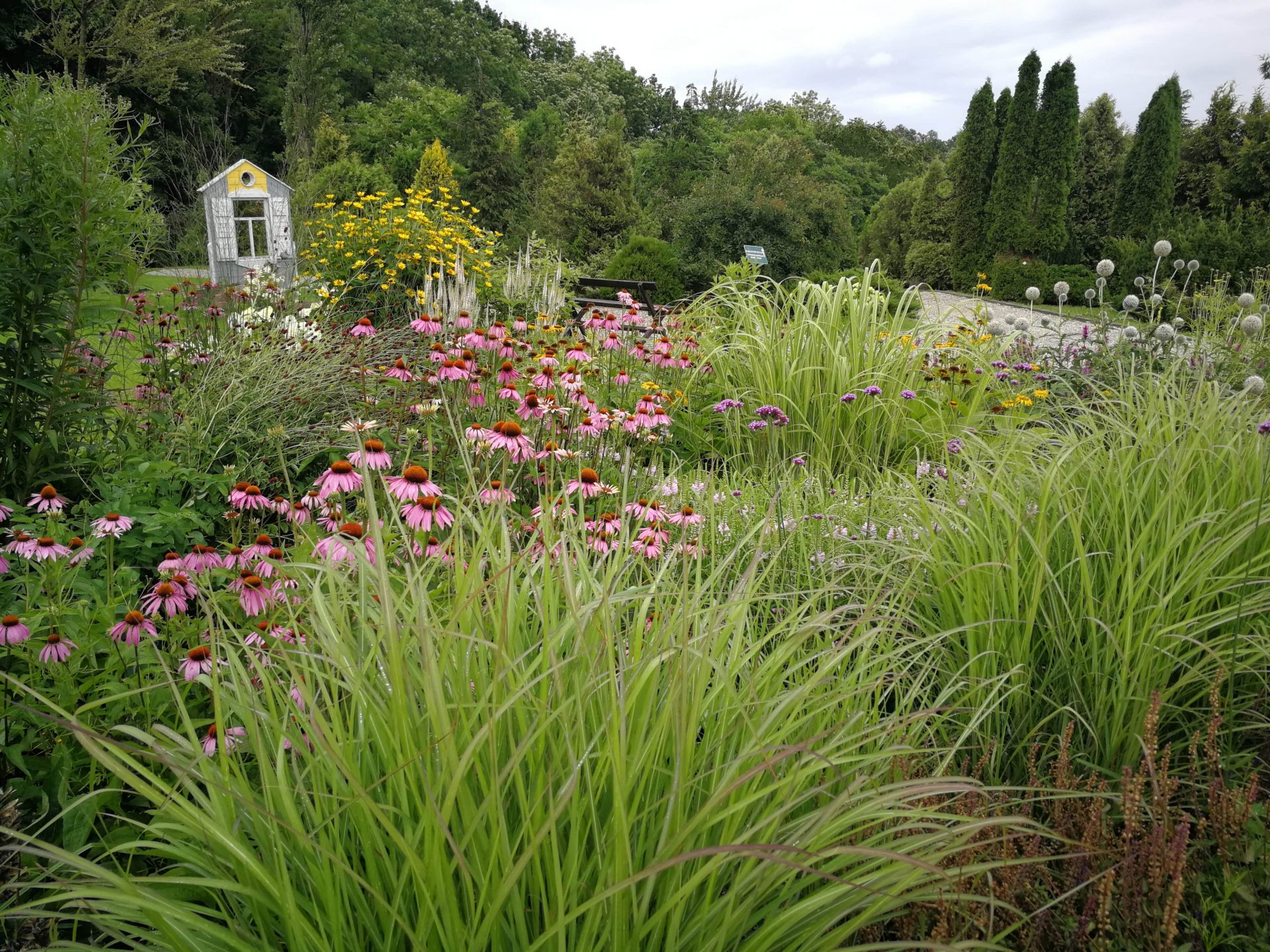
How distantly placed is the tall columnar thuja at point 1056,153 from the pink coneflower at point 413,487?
20265 millimetres

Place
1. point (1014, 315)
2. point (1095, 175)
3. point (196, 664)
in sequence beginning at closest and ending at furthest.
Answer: point (196, 664) < point (1014, 315) < point (1095, 175)

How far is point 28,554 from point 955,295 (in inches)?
803

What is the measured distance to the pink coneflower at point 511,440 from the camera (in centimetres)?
200

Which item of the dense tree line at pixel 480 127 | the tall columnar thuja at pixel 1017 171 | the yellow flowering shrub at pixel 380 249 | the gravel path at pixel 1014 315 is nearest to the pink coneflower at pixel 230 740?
the gravel path at pixel 1014 315

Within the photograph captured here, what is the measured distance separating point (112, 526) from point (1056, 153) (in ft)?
68.9

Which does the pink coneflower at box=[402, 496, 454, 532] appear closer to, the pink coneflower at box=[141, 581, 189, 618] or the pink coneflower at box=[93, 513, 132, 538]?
the pink coneflower at box=[141, 581, 189, 618]

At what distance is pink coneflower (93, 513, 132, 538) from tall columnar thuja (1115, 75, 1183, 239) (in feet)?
67.4

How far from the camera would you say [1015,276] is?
18.2m

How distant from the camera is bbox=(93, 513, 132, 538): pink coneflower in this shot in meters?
1.81

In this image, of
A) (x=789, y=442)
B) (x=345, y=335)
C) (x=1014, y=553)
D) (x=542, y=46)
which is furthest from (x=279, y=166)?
(x=1014, y=553)

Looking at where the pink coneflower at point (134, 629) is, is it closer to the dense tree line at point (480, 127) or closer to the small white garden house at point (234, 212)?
the dense tree line at point (480, 127)

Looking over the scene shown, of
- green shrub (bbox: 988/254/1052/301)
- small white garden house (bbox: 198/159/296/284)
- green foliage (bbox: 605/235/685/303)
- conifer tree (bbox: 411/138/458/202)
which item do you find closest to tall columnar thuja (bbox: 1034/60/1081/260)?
green shrub (bbox: 988/254/1052/301)

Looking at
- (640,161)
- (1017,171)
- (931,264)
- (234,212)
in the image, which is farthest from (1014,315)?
(640,161)

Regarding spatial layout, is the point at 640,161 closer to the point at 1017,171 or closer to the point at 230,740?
the point at 1017,171
